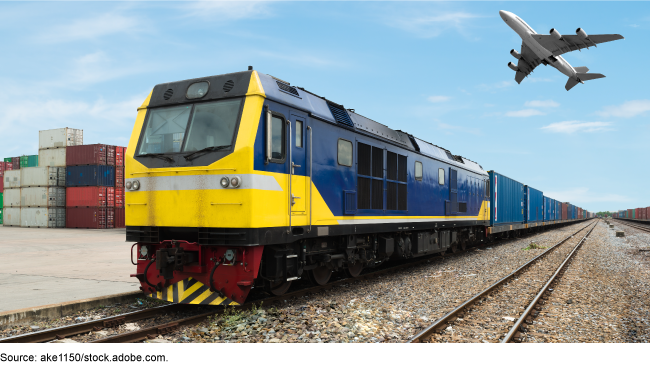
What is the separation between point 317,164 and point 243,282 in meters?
2.53

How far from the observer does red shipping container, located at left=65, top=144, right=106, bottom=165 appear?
37.8 m

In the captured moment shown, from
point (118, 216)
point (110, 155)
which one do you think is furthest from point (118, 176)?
point (118, 216)

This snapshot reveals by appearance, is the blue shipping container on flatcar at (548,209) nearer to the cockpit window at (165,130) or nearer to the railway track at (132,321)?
the railway track at (132,321)

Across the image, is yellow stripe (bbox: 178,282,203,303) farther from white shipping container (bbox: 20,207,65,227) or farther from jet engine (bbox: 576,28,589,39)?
white shipping container (bbox: 20,207,65,227)

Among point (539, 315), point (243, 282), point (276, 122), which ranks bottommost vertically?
point (539, 315)

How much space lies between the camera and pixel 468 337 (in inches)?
236

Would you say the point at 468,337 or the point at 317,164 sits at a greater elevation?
the point at 317,164

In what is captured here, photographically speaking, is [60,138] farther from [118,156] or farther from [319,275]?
[319,275]

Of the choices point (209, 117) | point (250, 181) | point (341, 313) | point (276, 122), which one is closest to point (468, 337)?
point (341, 313)

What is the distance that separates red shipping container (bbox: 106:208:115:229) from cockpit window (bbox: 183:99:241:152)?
116 ft

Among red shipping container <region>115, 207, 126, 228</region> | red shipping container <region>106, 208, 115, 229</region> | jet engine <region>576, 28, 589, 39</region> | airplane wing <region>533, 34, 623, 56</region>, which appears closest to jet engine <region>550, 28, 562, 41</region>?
airplane wing <region>533, 34, 623, 56</region>

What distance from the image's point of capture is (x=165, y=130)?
717cm

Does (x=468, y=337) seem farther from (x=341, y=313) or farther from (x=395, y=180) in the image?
(x=395, y=180)

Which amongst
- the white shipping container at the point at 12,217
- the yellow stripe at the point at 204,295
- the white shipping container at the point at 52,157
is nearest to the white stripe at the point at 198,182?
the yellow stripe at the point at 204,295
